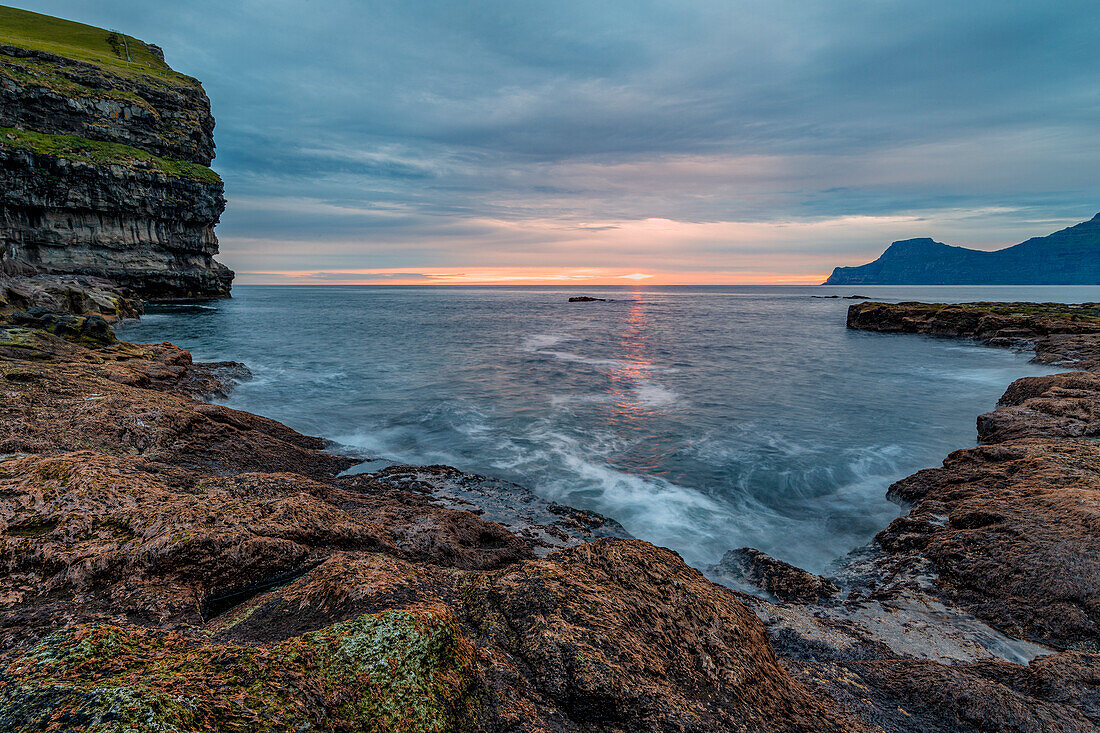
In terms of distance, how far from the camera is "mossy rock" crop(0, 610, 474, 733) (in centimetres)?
225

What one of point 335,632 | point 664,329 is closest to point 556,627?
point 335,632

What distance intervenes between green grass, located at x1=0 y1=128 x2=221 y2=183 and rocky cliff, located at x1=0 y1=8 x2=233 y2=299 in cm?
14

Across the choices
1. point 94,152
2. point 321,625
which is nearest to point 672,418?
point 321,625

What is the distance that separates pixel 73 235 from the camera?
5750 centimetres

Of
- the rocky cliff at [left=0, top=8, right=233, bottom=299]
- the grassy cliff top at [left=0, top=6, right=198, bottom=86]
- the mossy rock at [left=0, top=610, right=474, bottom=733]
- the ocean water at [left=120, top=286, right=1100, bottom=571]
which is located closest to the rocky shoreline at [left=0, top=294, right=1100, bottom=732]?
the mossy rock at [left=0, top=610, right=474, bottom=733]

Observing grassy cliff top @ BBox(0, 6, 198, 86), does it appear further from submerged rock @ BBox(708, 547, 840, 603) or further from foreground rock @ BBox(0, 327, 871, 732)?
submerged rock @ BBox(708, 547, 840, 603)

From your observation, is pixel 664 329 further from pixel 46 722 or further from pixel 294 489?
pixel 46 722

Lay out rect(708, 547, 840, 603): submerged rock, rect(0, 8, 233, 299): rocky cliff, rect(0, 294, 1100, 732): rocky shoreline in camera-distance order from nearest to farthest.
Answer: rect(0, 294, 1100, 732): rocky shoreline, rect(708, 547, 840, 603): submerged rock, rect(0, 8, 233, 299): rocky cliff

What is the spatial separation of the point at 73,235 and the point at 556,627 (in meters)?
80.8

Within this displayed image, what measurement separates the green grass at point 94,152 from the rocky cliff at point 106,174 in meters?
0.14

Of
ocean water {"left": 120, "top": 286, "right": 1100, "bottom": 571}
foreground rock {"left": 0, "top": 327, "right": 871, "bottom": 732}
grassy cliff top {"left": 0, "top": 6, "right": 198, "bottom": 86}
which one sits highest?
grassy cliff top {"left": 0, "top": 6, "right": 198, "bottom": 86}

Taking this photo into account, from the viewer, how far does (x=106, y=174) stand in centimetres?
5759

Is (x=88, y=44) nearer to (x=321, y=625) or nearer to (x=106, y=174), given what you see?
(x=106, y=174)

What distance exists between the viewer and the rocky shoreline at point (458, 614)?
9.25 feet
